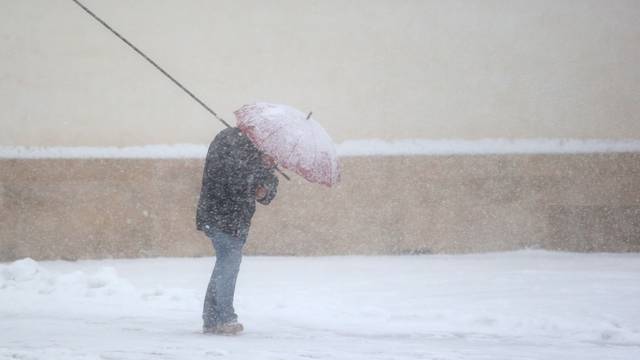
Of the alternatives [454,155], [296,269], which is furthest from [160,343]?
[454,155]

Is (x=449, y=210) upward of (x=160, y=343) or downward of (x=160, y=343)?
upward

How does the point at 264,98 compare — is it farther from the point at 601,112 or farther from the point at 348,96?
the point at 601,112

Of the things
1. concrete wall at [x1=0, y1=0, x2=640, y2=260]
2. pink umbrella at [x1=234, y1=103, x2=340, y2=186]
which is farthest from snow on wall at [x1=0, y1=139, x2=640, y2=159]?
pink umbrella at [x1=234, y1=103, x2=340, y2=186]

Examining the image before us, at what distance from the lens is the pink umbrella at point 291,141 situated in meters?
6.39

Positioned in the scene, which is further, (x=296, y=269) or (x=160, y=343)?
(x=296, y=269)

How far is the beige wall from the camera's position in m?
10.2

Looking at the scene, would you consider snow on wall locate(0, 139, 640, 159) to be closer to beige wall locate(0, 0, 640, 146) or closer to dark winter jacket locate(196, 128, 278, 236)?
beige wall locate(0, 0, 640, 146)

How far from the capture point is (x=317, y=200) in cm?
1022

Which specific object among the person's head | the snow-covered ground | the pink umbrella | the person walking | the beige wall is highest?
the beige wall

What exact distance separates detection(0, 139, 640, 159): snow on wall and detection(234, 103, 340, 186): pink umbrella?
3644 mm

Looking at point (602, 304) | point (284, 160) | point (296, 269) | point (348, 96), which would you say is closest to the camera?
point (284, 160)

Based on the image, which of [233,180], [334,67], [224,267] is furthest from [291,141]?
[334,67]

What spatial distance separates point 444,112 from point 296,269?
218cm

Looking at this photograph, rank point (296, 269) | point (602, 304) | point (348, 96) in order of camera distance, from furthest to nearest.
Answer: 1. point (348, 96)
2. point (296, 269)
3. point (602, 304)
